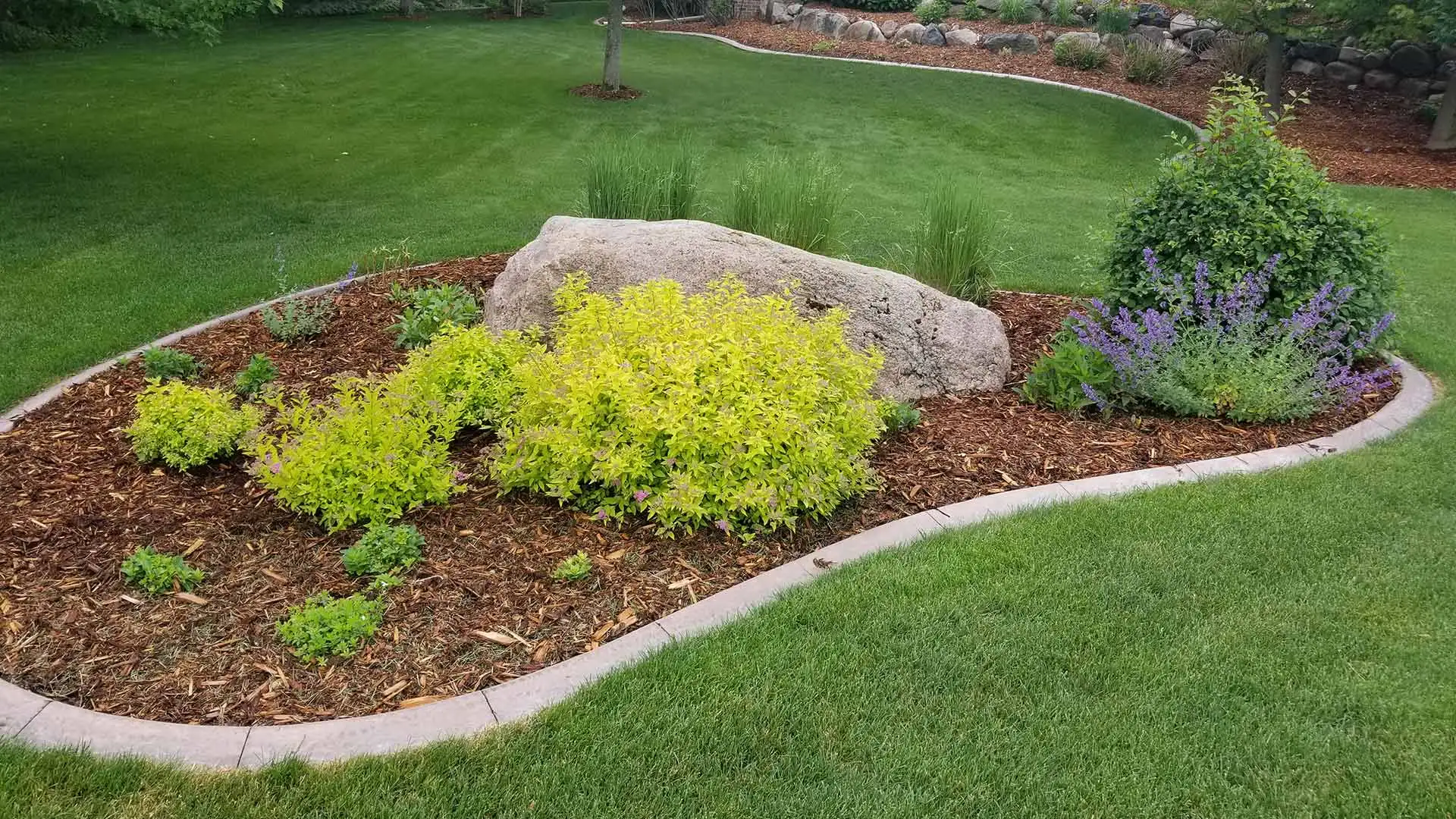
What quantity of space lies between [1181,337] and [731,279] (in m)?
2.37

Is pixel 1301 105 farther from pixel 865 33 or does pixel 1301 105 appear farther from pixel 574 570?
pixel 574 570

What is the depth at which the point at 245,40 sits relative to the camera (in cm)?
1839

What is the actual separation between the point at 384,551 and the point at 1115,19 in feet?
61.0

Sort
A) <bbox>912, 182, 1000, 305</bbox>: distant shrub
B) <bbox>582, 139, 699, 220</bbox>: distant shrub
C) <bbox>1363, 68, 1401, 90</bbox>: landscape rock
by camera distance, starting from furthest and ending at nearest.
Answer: <bbox>1363, 68, 1401, 90</bbox>: landscape rock < <bbox>582, 139, 699, 220</bbox>: distant shrub < <bbox>912, 182, 1000, 305</bbox>: distant shrub

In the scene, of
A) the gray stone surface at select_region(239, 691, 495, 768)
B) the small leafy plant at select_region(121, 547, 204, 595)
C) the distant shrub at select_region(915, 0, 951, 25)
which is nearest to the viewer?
the gray stone surface at select_region(239, 691, 495, 768)

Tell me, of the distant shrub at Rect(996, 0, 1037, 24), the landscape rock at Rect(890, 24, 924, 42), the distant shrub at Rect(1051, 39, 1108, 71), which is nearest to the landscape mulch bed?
the distant shrub at Rect(1051, 39, 1108, 71)

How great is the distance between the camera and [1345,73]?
16.1 m

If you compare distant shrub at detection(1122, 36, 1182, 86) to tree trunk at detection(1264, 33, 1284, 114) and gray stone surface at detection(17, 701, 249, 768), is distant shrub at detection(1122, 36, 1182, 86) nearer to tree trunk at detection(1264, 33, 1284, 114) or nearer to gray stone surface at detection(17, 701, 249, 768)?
tree trunk at detection(1264, 33, 1284, 114)

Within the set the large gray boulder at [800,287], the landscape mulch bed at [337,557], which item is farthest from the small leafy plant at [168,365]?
the large gray boulder at [800,287]

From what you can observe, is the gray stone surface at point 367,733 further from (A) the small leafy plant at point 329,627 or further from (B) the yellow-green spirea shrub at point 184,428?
(B) the yellow-green spirea shrub at point 184,428

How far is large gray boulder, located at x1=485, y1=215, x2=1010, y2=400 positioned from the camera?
5043mm

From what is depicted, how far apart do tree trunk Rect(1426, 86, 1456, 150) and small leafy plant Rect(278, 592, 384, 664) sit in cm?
1560

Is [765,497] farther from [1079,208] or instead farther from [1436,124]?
[1436,124]

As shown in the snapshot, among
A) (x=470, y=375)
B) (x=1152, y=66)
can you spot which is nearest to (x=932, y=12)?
(x=1152, y=66)
